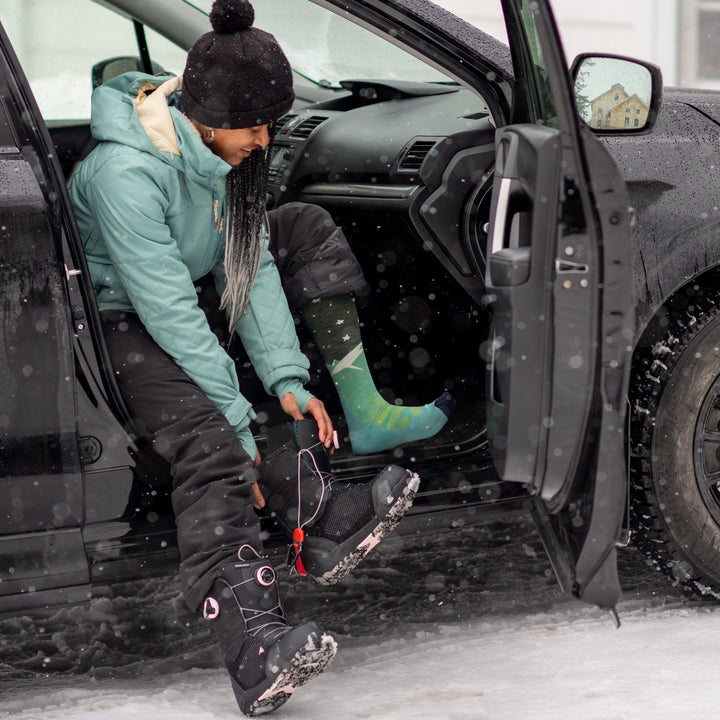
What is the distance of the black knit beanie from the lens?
2.10m

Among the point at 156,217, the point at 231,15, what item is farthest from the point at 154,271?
the point at 231,15

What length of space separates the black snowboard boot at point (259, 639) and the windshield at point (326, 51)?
1.60m

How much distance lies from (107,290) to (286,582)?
1.05 metres

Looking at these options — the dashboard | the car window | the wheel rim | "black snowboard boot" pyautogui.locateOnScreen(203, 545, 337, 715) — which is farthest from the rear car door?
the wheel rim

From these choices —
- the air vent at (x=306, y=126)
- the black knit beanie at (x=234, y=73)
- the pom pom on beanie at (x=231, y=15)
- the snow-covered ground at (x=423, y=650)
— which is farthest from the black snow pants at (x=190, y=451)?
the air vent at (x=306, y=126)

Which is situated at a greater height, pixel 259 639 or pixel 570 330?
pixel 570 330

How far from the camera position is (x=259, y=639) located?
2.03 meters

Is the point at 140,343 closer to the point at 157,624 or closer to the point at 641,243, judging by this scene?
the point at 157,624

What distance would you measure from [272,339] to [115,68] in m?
1.16

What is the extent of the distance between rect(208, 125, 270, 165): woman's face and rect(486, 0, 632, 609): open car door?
56cm

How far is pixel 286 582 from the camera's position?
289 centimetres

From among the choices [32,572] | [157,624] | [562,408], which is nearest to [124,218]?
[32,572]

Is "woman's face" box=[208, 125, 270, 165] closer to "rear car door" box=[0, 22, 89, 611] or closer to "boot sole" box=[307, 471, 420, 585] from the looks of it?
"rear car door" box=[0, 22, 89, 611]

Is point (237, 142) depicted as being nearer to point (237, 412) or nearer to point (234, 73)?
point (234, 73)
